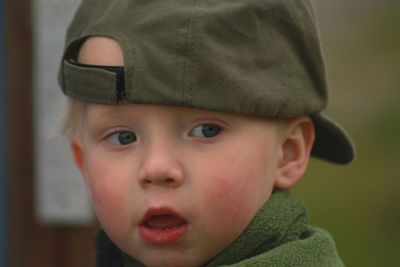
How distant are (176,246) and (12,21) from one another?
2.43 metres

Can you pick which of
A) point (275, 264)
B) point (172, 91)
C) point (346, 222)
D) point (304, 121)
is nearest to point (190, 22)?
point (172, 91)

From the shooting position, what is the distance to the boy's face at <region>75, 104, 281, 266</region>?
5.19 feet

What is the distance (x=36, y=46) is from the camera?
148 inches

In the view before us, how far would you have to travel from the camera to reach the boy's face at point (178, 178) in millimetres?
1582

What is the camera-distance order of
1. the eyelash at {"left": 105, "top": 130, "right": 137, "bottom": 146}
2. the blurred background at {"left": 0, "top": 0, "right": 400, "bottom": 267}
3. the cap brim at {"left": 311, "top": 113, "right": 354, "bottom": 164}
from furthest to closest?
the blurred background at {"left": 0, "top": 0, "right": 400, "bottom": 267} < the cap brim at {"left": 311, "top": 113, "right": 354, "bottom": 164} < the eyelash at {"left": 105, "top": 130, "right": 137, "bottom": 146}

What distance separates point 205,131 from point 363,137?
16.4 feet

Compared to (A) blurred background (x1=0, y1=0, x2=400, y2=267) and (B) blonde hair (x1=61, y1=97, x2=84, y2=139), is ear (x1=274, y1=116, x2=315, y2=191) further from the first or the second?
(A) blurred background (x1=0, y1=0, x2=400, y2=267)

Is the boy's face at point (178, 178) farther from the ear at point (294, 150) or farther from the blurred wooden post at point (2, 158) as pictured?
the blurred wooden post at point (2, 158)

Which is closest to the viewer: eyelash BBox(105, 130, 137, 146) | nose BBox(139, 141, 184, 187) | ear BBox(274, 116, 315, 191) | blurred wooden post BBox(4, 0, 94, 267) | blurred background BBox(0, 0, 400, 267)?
nose BBox(139, 141, 184, 187)

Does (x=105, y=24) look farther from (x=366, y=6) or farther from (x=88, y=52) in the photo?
(x=366, y=6)

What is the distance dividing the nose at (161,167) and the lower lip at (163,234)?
91mm

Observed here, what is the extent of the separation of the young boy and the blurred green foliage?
4208 mm

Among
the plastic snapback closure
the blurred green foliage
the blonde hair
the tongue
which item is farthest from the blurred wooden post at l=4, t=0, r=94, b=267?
the blurred green foliage

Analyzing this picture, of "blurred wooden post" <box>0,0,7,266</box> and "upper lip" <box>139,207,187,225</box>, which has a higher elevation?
"upper lip" <box>139,207,187,225</box>
